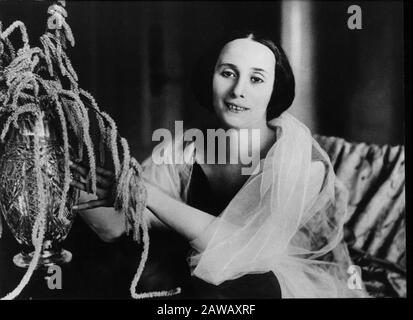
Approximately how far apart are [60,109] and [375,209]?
34.9 inches

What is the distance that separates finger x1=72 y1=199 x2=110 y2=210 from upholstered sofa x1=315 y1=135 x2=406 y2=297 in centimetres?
59

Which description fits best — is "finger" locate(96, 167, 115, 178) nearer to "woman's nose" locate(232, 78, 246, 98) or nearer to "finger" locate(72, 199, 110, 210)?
"finger" locate(72, 199, 110, 210)

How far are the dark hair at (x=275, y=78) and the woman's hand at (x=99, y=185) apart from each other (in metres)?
0.32

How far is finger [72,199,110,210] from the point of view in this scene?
1.57 metres

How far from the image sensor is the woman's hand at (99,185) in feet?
5.14

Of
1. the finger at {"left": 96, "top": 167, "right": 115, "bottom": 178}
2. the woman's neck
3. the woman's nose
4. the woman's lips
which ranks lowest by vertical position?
the finger at {"left": 96, "top": 167, "right": 115, "bottom": 178}

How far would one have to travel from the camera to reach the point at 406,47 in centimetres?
162

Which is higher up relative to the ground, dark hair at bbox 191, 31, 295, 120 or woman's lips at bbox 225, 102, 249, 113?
dark hair at bbox 191, 31, 295, 120

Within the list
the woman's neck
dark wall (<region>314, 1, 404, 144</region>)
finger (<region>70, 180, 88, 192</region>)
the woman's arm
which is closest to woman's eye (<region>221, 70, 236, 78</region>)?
the woman's neck

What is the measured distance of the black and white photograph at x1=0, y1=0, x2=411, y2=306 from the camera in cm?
156

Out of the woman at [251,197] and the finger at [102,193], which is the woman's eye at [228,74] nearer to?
the woman at [251,197]

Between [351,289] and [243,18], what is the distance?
31.0 inches

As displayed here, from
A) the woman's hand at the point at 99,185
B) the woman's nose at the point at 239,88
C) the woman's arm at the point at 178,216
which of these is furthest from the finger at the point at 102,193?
the woman's nose at the point at 239,88

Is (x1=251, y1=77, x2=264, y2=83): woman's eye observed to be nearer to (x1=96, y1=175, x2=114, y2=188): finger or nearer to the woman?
the woman
